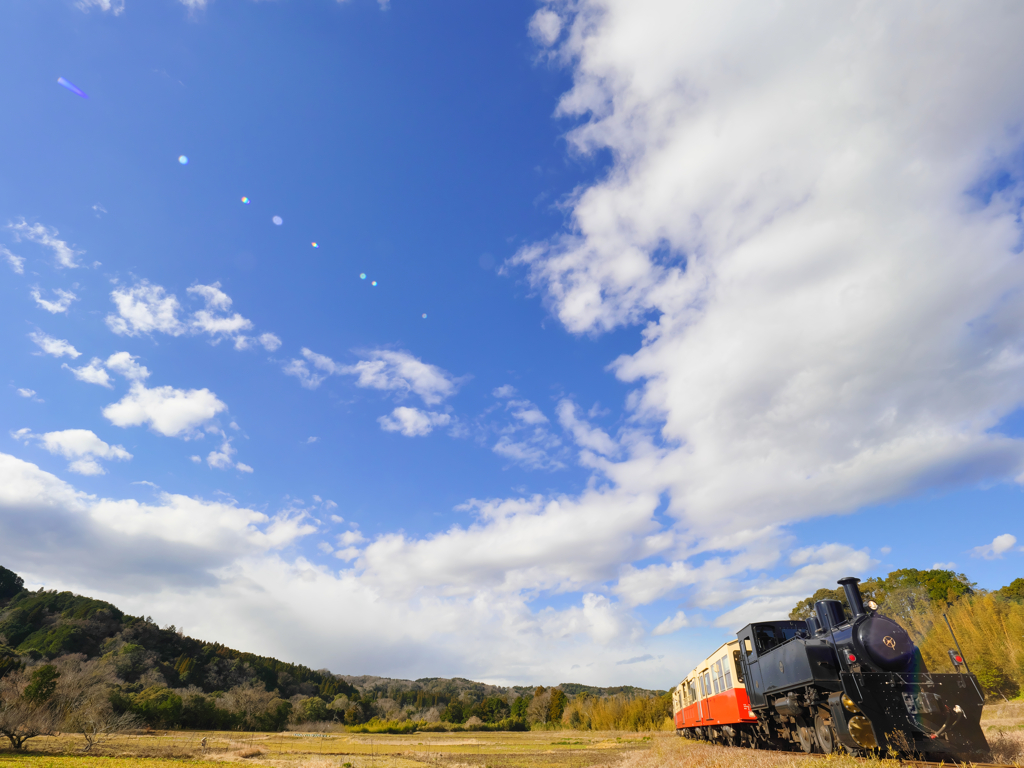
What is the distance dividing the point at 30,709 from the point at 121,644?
85.7 meters

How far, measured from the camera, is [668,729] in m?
61.9

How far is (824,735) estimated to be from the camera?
13570mm

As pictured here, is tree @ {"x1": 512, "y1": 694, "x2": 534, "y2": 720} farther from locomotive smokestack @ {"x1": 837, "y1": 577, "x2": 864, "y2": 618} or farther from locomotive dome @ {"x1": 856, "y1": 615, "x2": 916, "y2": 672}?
locomotive dome @ {"x1": 856, "y1": 615, "x2": 916, "y2": 672}

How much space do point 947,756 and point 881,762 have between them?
403 cm

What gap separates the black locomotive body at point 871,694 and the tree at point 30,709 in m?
48.2

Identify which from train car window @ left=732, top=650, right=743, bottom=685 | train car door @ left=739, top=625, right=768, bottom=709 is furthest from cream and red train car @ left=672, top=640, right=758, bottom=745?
train car door @ left=739, top=625, right=768, bottom=709

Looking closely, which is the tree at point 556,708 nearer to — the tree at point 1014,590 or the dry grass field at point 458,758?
the dry grass field at point 458,758

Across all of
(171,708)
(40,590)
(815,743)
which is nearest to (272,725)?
(171,708)

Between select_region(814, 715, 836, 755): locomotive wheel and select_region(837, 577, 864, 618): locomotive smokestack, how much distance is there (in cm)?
320

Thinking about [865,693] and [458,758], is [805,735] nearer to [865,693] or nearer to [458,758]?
[865,693]

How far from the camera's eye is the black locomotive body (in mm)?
11734

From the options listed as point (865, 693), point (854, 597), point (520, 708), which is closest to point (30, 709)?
point (865, 693)

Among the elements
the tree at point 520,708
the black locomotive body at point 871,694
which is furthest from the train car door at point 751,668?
the tree at point 520,708

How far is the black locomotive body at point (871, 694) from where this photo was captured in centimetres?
1173
